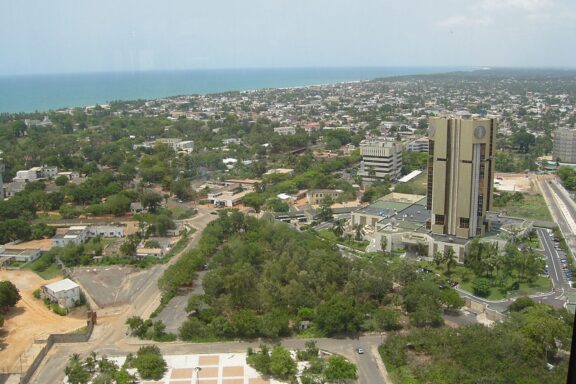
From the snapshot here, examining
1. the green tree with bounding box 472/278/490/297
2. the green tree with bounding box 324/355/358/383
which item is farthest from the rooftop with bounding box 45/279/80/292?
the green tree with bounding box 472/278/490/297

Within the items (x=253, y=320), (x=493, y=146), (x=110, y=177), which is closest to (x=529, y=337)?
(x=253, y=320)

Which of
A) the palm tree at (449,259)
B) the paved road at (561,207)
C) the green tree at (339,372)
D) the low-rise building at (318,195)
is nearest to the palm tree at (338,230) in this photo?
the palm tree at (449,259)

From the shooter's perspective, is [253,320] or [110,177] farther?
[110,177]

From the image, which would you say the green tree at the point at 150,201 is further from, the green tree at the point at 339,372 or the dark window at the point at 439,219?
the green tree at the point at 339,372

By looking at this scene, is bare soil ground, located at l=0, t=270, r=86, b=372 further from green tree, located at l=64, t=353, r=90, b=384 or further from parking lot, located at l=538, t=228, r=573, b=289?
parking lot, located at l=538, t=228, r=573, b=289

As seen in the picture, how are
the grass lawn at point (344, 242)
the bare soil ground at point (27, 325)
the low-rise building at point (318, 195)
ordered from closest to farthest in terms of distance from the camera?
1. the bare soil ground at point (27, 325)
2. the grass lawn at point (344, 242)
3. the low-rise building at point (318, 195)

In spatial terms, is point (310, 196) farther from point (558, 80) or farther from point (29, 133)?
point (558, 80)
